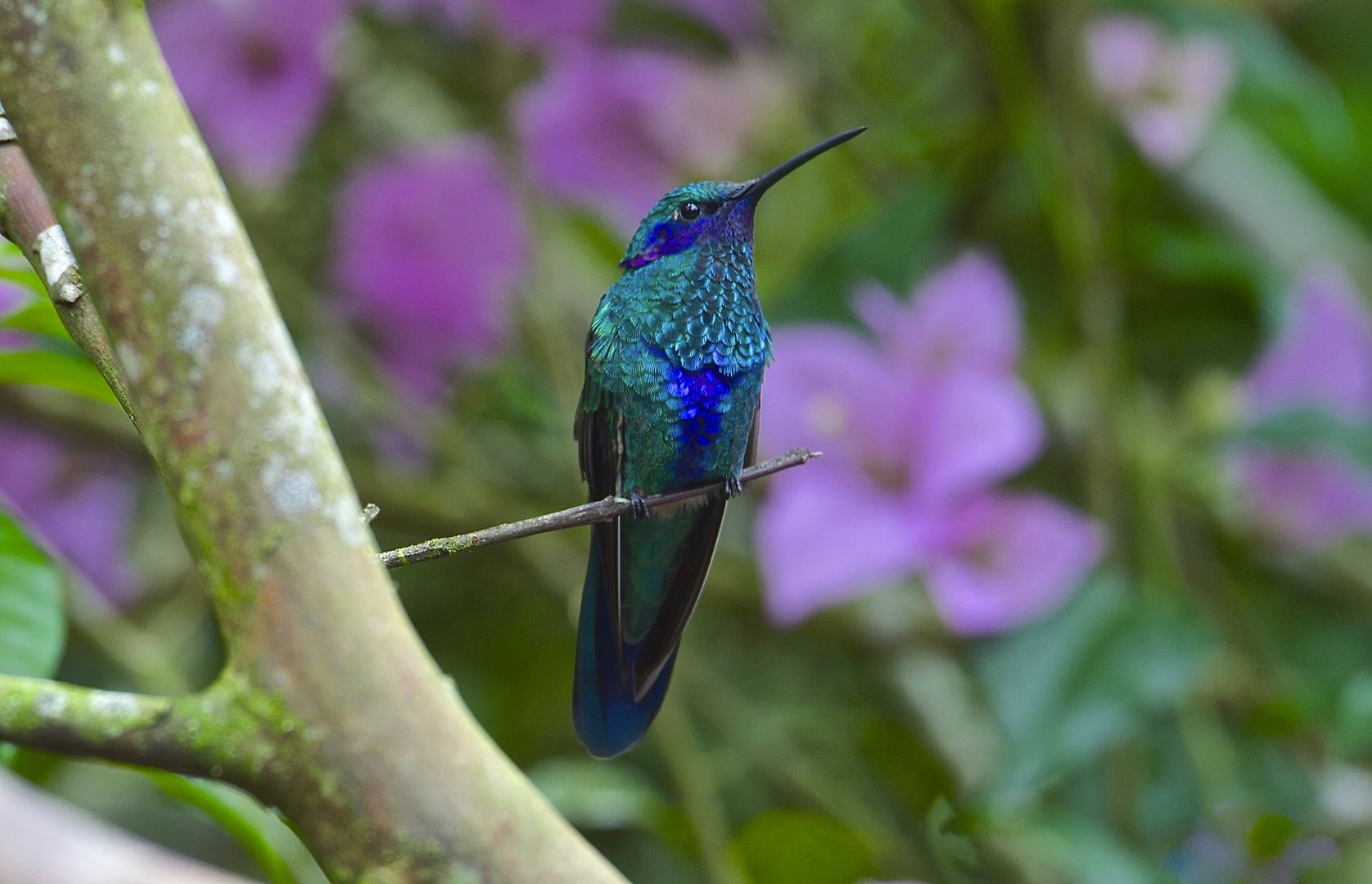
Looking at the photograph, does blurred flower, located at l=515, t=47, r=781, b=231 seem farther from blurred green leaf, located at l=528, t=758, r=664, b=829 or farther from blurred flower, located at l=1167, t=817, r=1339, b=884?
blurred flower, located at l=1167, t=817, r=1339, b=884

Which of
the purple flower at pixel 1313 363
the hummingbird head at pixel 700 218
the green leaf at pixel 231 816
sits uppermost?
the hummingbird head at pixel 700 218

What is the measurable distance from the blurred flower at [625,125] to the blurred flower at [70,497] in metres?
0.38

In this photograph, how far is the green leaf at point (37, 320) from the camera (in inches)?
14.1

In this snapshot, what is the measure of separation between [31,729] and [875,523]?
1.55ft

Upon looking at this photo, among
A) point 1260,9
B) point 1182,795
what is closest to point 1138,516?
point 1182,795

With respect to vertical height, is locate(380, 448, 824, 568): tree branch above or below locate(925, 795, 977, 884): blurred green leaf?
above

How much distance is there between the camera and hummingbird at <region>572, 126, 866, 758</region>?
31cm

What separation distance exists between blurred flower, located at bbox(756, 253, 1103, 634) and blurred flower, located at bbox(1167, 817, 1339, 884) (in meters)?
0.18

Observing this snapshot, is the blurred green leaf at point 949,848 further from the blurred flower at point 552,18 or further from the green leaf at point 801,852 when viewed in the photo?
the blurred flower at point 552,18

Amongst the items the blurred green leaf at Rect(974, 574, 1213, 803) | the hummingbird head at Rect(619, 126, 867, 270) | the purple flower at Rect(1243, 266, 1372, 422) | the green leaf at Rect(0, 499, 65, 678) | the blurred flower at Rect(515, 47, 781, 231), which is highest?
the hummingbird head at Rect(619, 126, 867, 270)

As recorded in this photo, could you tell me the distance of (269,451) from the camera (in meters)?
0.22

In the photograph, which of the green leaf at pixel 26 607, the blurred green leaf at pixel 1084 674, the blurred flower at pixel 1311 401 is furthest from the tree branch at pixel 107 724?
the blurred flower at pixel 1311 401

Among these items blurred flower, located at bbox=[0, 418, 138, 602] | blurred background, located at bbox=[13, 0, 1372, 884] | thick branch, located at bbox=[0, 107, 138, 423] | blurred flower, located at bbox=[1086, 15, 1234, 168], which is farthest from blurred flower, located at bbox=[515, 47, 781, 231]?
thick branch, located at bbox=[0, 107, 138, 423]

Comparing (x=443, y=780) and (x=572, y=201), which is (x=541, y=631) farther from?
(x=443, y=780)
